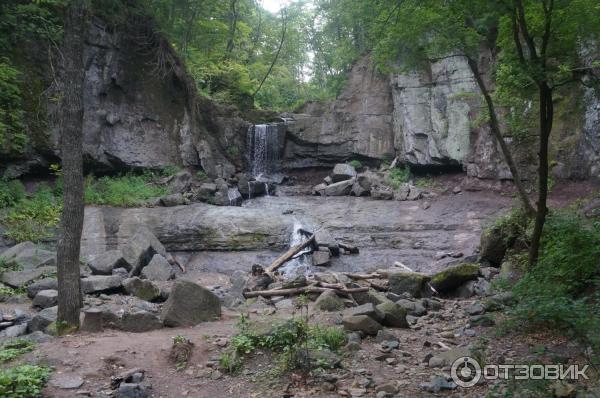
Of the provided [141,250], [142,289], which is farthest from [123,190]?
[142,289]

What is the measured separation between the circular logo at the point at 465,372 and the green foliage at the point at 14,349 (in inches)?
207

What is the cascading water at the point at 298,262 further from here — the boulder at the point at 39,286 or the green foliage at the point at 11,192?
the green foliage at the point at 11,192

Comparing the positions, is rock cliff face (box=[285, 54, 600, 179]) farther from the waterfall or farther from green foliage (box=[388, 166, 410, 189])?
the waterfall

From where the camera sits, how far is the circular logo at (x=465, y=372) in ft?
15.1

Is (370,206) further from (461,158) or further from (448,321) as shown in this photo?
(448,321)

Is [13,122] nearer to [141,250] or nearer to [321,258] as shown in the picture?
[141,250]

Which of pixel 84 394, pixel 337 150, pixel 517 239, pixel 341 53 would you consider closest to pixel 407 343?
pixel 84 394

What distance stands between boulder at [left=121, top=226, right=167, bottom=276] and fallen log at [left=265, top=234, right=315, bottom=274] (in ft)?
11.0

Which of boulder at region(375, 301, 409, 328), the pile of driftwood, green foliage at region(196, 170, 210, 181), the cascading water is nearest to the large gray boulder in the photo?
the cascading water

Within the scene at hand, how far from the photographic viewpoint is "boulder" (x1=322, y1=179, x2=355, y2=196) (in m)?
20.0

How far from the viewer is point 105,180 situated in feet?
58.0

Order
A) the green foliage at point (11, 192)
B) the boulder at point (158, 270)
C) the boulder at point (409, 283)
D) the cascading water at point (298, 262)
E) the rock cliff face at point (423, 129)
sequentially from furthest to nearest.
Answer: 1. the rock cliff face at point (423, 129)
2. the green foliage at point (11, 192)
3. the cascading water at point (298, 262)
4. the boulder at point (158, 270)
5. the boulder at point (409, 283)

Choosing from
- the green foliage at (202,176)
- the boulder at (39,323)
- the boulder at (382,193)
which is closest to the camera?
the boulder at (39,323)

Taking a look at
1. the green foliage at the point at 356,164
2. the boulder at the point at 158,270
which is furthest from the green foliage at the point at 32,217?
the green foliage at the point at 356,164
